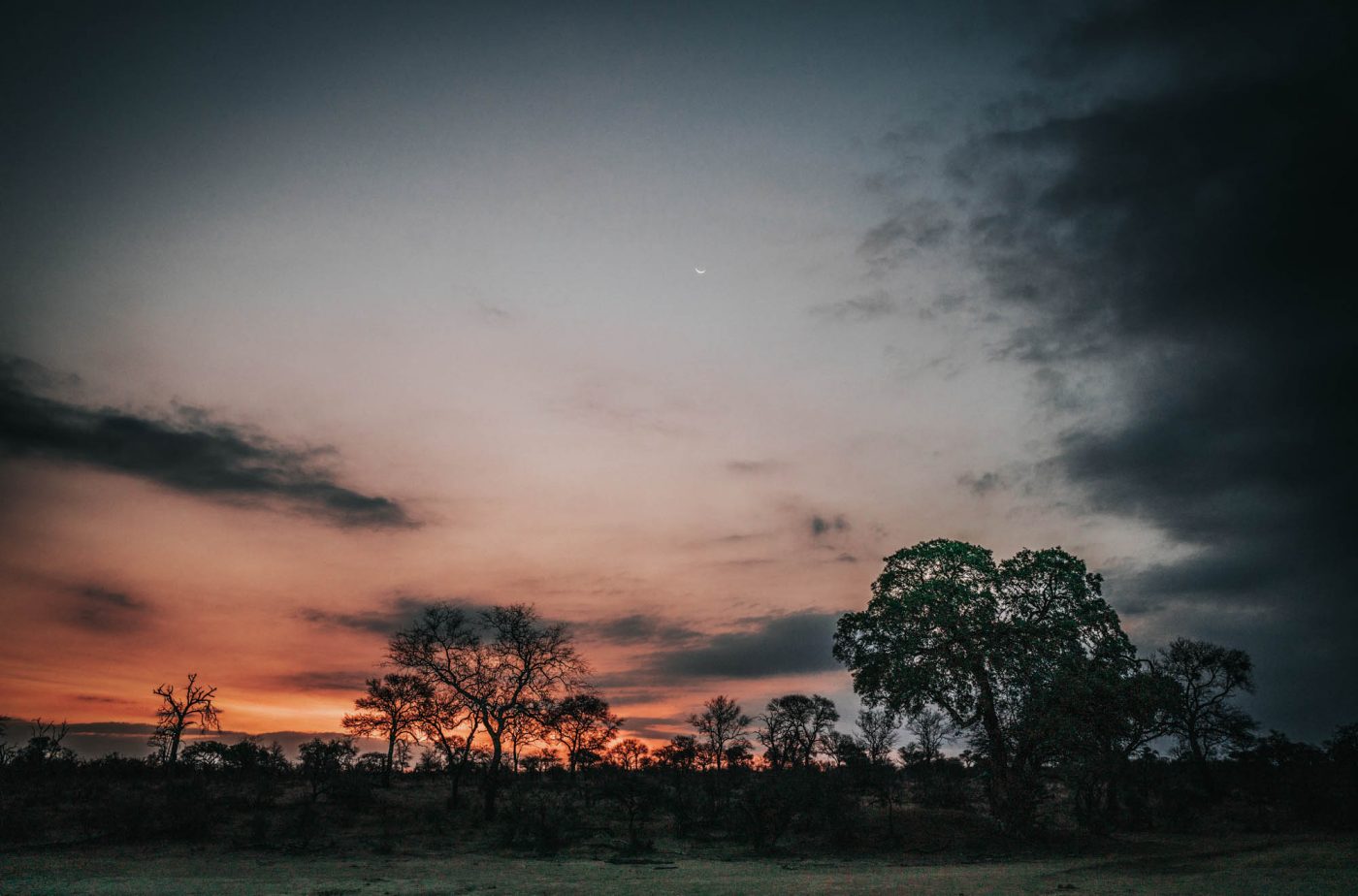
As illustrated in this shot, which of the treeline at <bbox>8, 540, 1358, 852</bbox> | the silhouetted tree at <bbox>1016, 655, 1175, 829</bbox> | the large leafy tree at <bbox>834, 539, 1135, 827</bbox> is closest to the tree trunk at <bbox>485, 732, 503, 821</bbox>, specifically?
the treeline at <bbox>8, 540, 1358, 852</bbox>

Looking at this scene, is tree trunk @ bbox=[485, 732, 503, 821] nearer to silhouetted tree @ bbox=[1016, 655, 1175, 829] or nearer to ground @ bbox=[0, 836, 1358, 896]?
ground @ bbox=[0, 836, 1358, 896]

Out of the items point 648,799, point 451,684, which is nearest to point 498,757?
point 451,684

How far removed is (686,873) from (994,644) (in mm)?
16276

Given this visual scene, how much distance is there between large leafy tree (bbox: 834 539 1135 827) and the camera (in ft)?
94.4

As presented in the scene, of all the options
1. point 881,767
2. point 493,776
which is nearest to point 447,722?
point 493,776

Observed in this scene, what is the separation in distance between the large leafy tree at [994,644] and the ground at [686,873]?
15.6 feet

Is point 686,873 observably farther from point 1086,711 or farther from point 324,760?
point 324,760

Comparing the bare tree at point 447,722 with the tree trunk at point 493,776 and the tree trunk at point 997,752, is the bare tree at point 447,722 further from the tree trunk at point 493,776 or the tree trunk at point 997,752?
the tree trunk at point 997,752

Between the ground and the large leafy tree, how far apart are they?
188 inches

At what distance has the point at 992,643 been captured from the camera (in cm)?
2927

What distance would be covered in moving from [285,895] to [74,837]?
17314 millimetres

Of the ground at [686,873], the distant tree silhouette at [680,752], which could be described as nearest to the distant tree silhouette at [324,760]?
the ground at [686,873]

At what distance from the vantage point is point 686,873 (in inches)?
859

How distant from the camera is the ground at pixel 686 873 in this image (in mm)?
17078
